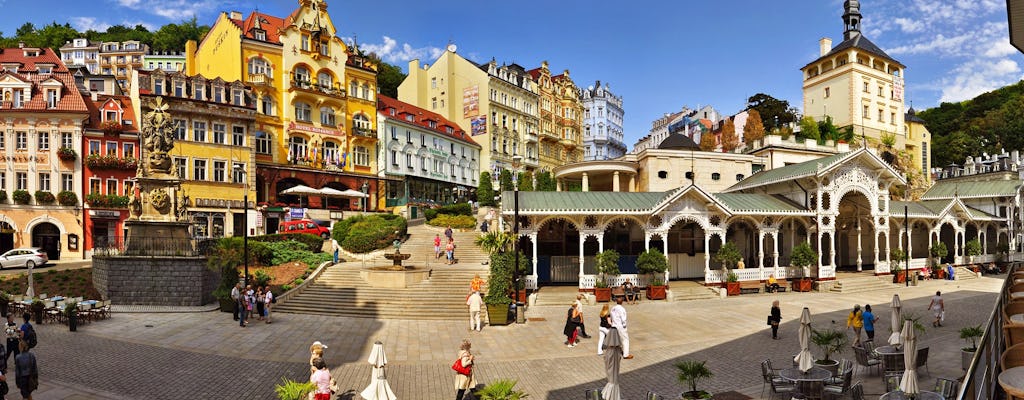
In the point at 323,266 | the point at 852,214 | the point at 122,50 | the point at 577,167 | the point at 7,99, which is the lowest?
the point at 323,266

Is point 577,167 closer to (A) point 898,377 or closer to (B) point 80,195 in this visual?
(A) point 898,377

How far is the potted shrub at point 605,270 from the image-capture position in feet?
83.6

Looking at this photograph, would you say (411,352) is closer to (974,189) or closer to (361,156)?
(361,156)

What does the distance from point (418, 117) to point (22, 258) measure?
3514 centimetres

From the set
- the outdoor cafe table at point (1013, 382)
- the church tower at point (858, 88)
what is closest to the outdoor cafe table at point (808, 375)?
the outdoor cafe table at point (1013, 382)

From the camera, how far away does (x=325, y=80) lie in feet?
164

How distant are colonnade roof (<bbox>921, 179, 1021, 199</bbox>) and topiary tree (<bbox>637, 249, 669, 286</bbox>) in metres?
26.0

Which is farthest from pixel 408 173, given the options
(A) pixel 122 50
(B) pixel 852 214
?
(A) pixel 122 50

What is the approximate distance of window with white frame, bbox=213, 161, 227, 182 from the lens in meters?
42.1

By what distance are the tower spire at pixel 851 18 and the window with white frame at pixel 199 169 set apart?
6683 centimetres

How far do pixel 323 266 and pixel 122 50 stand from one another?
98.3m

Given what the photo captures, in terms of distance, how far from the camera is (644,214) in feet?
87.6

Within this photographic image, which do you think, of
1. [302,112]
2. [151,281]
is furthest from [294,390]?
[302,112]

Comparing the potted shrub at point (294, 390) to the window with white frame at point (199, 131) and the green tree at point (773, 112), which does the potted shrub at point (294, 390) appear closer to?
the window with white frame at point (199, 131)
